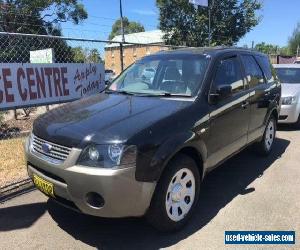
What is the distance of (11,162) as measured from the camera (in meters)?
6.24

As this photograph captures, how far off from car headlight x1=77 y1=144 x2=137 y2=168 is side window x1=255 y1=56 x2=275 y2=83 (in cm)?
378

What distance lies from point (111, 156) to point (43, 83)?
4032mm

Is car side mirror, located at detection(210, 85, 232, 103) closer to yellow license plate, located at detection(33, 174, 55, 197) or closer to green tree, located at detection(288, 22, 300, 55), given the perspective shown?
yellow license plate, located at detection(33, 174, 55, 197)

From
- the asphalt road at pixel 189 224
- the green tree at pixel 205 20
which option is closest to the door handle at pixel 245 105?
the asphalt road at pixel 189 224

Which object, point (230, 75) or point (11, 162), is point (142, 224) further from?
point (11, 162)

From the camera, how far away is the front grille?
12.0 ft

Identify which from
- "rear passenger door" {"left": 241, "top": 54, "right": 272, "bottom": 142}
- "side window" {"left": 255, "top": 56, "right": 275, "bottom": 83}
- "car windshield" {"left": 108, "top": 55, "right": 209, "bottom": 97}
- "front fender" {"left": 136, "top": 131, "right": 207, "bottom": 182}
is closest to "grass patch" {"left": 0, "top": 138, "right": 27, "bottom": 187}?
"car windshield" {"left": 108, "top": 55, "right": 209, "bottom": 97}

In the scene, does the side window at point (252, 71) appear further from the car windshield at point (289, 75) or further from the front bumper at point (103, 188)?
the car windshield at point (289, 75)

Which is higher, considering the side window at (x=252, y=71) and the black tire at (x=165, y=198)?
the side window at (x=252, y=71)

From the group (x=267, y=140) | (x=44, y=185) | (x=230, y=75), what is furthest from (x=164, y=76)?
(x=267, y=140)

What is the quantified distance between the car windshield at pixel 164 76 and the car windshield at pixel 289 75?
5.77 meters

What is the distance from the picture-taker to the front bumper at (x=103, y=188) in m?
3.40

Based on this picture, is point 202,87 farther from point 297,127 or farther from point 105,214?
point 297,127

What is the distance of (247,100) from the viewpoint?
5.51 m
